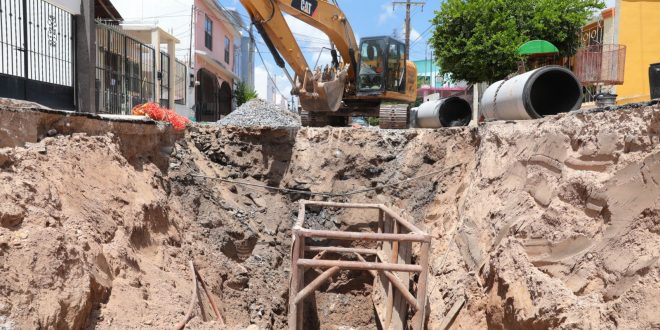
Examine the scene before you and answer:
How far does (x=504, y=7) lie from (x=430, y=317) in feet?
40.0

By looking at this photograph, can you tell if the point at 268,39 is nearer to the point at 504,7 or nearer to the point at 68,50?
the point at 68,50

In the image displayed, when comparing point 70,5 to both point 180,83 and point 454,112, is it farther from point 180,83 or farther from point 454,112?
point 180,83

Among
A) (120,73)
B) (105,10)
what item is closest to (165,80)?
(105,10)

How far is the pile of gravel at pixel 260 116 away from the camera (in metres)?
13.1

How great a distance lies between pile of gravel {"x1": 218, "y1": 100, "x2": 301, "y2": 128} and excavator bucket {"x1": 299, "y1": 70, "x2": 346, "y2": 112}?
1841 millimetres

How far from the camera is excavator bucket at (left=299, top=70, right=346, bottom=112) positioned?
10.7m

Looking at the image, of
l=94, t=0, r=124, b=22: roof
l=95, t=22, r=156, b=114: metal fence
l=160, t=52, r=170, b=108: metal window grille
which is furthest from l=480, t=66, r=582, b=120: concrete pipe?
l=160, t=52, r=170, b=108: metal window grille

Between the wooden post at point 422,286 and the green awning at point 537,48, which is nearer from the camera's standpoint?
the wooden post at point 422,286

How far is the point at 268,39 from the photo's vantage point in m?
10.4

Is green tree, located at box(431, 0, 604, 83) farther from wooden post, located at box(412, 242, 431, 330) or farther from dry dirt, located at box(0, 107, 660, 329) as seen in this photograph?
wooden post, located at box(412, 242, 431, 330)

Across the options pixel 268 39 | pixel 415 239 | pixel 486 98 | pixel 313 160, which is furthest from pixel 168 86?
pixel 415 239

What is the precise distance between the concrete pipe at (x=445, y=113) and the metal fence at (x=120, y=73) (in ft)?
24.8

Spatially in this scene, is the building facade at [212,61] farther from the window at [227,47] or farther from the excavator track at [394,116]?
the excavator track at [394,116]

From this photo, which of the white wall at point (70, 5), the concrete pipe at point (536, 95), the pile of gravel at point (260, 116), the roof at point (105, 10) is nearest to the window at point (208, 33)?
the roof at point (105, 10)
